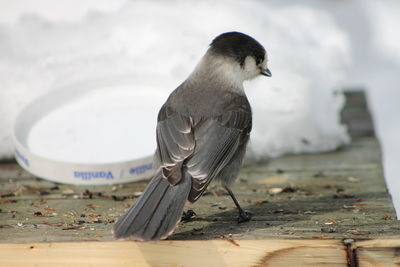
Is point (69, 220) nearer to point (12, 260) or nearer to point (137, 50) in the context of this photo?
point (12, 260)

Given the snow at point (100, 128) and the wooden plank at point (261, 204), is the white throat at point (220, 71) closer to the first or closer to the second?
the wooden plank at point (261, 204)

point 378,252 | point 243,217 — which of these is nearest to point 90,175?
point 243,217

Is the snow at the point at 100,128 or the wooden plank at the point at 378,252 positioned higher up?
the wooden plank at the point at 378,252

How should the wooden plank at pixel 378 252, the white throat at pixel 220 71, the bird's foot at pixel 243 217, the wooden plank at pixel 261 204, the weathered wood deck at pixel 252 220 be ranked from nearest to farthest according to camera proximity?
the wooden plank at pixel 378 252 < the weathered wood deck at pixel 252 220 < the wooden plank at pixel 261 204 < the bird's foot at pixel 243 217 < the white throat at pixel 220 71

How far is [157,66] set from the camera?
20.5ft

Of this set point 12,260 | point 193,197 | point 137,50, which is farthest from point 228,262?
point 137,50

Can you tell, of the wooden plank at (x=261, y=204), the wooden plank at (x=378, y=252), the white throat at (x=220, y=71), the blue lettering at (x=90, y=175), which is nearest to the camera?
the wooden plank at (x=378, y=252)

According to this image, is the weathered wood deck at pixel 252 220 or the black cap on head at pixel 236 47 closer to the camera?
the weathered wood deck at pixel 252 220

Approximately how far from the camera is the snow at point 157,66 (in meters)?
5.51

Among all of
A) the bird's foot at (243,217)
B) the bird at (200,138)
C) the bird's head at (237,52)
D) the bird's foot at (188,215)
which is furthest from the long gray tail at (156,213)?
the bird's head at (237,52)

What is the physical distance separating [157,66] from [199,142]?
7.70 ft

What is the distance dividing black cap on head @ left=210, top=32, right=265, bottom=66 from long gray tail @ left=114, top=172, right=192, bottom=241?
1.05 metres

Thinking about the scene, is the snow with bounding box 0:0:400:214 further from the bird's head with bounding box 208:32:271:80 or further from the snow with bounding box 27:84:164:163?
the bird's head with bounding box 208:32:271:80

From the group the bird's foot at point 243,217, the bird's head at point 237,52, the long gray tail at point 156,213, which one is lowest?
the bird's foot at point 243,217
